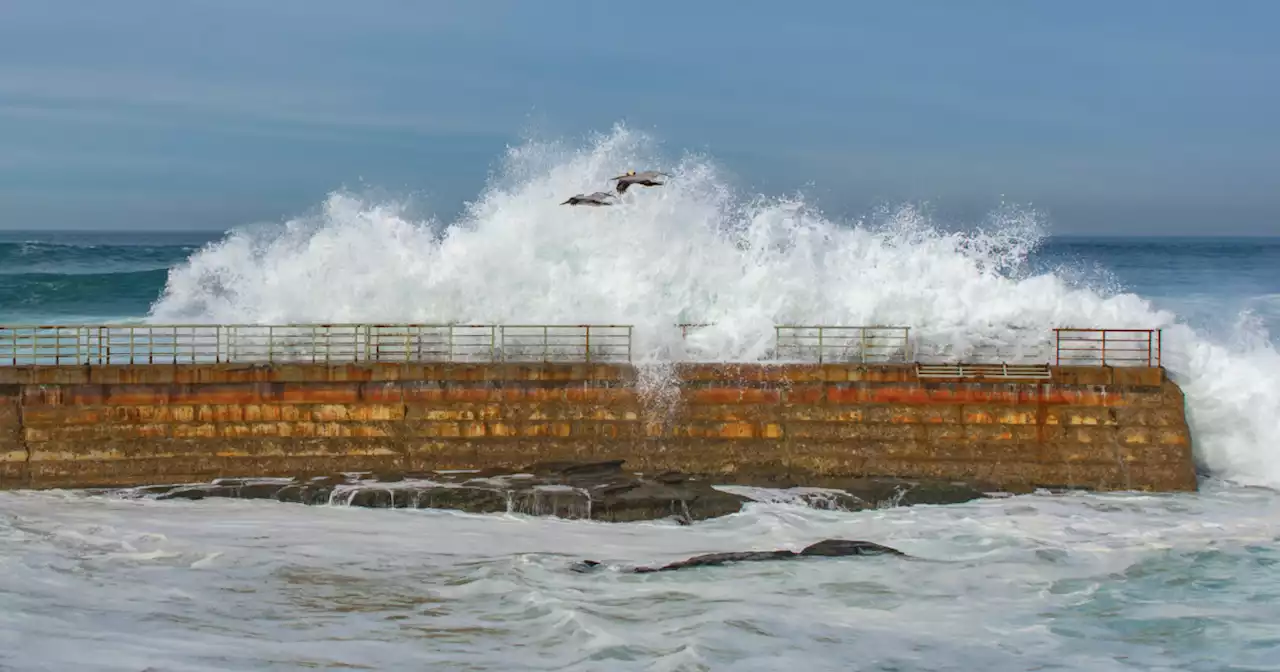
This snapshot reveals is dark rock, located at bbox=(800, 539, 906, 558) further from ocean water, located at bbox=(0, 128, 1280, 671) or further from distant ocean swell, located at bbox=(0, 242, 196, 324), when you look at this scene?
distant ocean swell, located at bbox=(0, 242, 196, 324)

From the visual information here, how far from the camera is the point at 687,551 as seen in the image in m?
16.2

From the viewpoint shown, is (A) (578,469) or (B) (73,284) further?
(B) (73,284)

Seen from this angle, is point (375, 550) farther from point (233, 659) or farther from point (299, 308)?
point (299, 308)

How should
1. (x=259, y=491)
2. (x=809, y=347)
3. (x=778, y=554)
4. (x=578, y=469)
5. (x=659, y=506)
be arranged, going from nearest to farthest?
1. (x=778, y=554)
2. (x=659, y=506)
3. (x=259, y=491)
4. (x=578, y=469)
5. (x=809, y=347)

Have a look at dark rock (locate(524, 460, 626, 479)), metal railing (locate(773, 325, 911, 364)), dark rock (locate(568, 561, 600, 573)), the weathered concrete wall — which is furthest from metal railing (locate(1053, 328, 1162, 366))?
dark rock (locate(568, 561, 600, 573))

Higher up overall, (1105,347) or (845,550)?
(1105,347)

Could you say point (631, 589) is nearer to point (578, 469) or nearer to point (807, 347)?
point (578, 469)

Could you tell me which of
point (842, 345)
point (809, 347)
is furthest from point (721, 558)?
point (842, 345)

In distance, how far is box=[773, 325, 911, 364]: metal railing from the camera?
21609 millimetres

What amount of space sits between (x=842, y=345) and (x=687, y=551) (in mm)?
7030

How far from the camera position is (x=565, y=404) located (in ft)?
65.0

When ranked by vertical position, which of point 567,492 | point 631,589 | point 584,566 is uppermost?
point 567,492

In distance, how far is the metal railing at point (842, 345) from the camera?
70.9 feet

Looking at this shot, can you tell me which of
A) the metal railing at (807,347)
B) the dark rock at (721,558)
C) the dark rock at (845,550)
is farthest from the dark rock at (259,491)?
the dark rock at (845,550)
